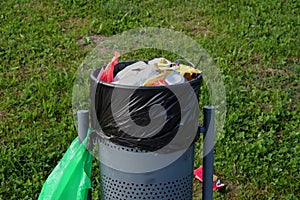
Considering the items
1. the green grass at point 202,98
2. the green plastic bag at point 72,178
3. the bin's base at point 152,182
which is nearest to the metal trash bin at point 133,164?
the bin's base at point 152,182

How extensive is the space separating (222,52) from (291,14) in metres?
1.39

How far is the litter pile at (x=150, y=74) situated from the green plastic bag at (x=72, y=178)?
0.37m

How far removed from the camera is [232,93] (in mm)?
4770

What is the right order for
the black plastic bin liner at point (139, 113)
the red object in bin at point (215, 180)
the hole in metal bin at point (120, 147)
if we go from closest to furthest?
the black plastic bin liner at point (139, 113)
the hole in metal bin at point (120, 147)
the red object in bin at point (215, 180)

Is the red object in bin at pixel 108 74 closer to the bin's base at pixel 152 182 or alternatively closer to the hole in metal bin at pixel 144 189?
the bin's base at pixel 152 182

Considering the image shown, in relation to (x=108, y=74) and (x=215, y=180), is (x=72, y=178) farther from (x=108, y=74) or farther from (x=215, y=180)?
(x=215, y=180)

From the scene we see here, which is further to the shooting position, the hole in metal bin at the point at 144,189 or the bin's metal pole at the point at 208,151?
the bin's metal pole at the point at 208,151

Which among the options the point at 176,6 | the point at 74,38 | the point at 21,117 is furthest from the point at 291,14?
the point at 21,117

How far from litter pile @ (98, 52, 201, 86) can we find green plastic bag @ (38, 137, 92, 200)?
0.37 m

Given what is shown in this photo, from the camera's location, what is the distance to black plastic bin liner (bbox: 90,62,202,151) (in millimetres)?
2375

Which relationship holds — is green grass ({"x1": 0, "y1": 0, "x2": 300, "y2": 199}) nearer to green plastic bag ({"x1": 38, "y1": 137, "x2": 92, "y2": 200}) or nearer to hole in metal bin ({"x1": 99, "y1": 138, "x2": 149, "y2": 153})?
green plastic bag ({"x1": 38, "y1": 137, "x2": 92, "y2": 200})

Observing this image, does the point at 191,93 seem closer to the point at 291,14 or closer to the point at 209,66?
the point at 209,66

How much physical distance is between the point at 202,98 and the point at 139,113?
2.30m

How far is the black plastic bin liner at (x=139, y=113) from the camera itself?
7.79 ft
